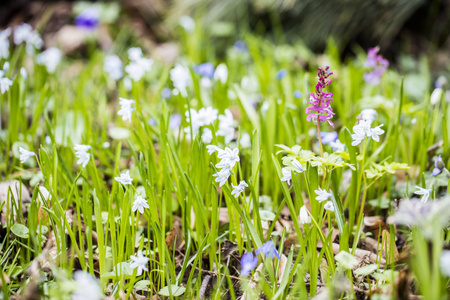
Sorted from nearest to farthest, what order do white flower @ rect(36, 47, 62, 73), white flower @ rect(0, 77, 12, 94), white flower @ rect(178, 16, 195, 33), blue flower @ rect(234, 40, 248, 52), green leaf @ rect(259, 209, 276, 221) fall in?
green leaf @ rect(259, 209, 276, 221)
white flower @ rect(0, 77, 12, 94)
white flower @ rect(36, 47, 62, 73)
blue flower @ rect(234, 40, 248, 52)
white flower @ rect(178, 16, 195, 33)

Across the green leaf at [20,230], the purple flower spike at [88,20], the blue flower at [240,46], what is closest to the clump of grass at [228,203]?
the green leaf at [20,230]

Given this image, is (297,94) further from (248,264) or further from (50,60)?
(50,60)

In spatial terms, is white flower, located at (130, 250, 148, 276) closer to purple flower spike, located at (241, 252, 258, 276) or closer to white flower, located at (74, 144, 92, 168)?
purple flower spike, located at (241, 252, 258, 276)

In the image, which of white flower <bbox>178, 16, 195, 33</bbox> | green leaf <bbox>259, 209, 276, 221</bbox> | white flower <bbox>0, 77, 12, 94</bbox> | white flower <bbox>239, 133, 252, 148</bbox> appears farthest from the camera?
white flower <bbox>178, 16, 195, 33</bbox>

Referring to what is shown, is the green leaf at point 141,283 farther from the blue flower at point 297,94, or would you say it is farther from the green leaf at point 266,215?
the blue flower at point 297,94

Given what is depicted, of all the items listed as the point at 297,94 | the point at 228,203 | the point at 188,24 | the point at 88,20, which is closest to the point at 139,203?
the point at 228,203

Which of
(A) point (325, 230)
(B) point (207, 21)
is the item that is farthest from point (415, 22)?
(A) point (325, 230)

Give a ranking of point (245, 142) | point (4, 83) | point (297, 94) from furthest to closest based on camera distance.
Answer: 1. point (297, 94)
2. point (245, 142)
3. point (4, 83)

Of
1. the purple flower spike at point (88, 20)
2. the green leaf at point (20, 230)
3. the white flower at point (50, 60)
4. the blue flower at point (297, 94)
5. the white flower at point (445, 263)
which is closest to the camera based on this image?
the white flower at point (445, 263)

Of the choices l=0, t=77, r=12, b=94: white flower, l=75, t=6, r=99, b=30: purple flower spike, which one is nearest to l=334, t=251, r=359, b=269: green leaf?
l=0, t=77, r=12, b=94: white flower

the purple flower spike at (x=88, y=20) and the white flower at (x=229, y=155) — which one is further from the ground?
the purple flower spike at (x=88, y=20)

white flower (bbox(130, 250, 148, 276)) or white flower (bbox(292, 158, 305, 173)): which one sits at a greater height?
white flower (bbox(292, 158, 305, 173))
